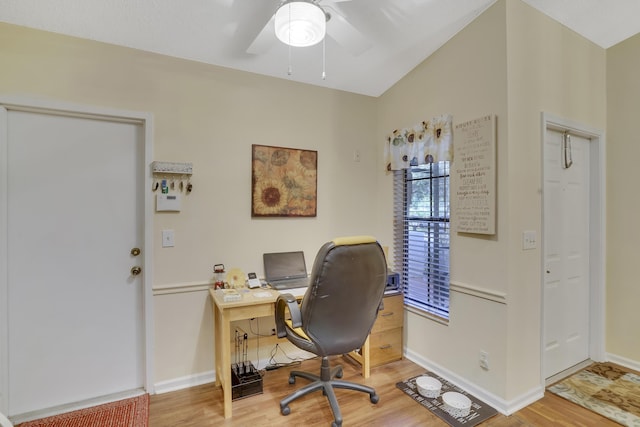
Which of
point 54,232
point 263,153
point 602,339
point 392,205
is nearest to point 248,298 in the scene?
point 263,153

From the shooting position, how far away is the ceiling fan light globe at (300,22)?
144 cm

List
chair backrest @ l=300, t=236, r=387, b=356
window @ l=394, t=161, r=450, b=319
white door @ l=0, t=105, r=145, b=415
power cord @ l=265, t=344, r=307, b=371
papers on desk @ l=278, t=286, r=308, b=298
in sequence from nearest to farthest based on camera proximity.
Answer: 1. chair backrest @ l=300, t=236, r=387, b=356
2. white door @ l=0, t=105, r=145, b=415
3. papers on desk @ l=278, t=286, r=308, b=298
4. window @ l=394, t=161, r=450, b=319
5. power cord @ l=265, t=344, r=307, b=371

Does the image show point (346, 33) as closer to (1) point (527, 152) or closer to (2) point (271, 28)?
(2) point (271, 28)

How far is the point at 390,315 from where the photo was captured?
2.61 metres

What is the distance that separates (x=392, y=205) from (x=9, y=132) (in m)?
2.85

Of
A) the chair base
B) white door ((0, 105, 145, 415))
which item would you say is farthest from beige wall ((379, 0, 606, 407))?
white door ((0, 105, 145, 415))

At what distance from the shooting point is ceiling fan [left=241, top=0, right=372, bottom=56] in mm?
1812

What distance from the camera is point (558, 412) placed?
6.59 feet

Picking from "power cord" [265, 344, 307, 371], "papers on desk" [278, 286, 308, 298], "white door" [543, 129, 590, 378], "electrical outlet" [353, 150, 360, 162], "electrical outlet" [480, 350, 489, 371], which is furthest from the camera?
"electrical outlet" [353, 150, 360, 162]

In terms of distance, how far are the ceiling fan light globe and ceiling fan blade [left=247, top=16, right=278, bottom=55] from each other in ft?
0.81

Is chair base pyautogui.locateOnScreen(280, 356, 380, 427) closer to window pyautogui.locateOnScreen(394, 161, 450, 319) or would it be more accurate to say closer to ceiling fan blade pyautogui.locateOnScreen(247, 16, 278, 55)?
window pyautogui.locateOnScreen(394, 161, 450, 319)

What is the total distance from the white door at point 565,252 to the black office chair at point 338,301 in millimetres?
1293

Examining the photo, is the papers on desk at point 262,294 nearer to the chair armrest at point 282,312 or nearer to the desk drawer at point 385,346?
the chair armrest at point 282,312

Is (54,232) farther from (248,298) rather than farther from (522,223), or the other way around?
(522,223)
